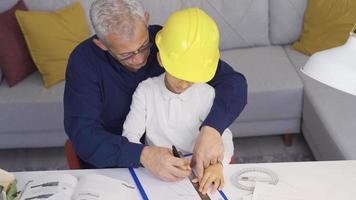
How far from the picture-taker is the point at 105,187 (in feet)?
4.10

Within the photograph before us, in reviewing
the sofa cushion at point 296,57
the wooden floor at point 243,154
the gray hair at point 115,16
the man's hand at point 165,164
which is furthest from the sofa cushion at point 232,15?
the man's hand at point 165,164

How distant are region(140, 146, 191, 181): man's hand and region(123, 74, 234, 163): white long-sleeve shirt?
14 centimetres

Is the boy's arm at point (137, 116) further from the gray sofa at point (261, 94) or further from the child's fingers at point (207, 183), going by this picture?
the gray sofa at point (261, 94)

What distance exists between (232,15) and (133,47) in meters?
1.57

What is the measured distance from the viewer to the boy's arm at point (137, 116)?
1474 millimetres

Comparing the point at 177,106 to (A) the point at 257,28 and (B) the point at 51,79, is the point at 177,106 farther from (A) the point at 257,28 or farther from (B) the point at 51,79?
(A) the point at 257,28

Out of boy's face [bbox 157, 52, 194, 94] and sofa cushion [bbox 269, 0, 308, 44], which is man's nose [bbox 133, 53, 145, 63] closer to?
boy's face [bbox 157, 52, 194, 94]

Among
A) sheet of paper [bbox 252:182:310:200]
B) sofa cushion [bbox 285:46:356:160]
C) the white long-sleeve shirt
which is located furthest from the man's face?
sofa cushion [bbox 285:46:356:160]

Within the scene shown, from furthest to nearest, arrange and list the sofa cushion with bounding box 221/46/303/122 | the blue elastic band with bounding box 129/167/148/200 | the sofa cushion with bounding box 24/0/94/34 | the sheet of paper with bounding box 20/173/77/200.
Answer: the sofa cushion with bounding box 24/0/94/34
the sofa cushion with bounding box 221/46/303/122
the blue elastic band with bounding box 129/167/148/200
the sheet of paper with bounding box 20/173/77/200

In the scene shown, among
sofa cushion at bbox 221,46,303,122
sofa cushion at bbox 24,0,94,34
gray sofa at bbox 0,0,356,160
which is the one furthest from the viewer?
sofa cushion at bbox 24,0,94,34

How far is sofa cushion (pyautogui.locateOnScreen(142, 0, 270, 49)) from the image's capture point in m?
2.80

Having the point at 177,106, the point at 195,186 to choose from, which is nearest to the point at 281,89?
the point at 177,106

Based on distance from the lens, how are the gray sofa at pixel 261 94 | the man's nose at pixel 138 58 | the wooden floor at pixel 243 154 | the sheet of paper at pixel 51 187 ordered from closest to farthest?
the sheet of paper at pixel 51 187 → the man's nose at pixel 138 58 → the gray sofa at pixel 261 94 → the wooden floor at pixel 243 154

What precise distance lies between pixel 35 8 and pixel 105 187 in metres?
1.78
